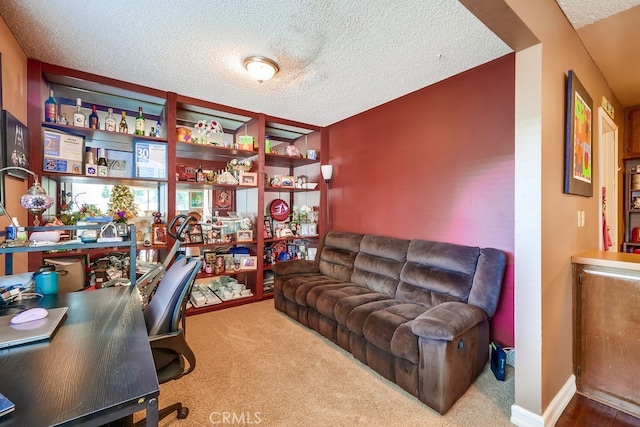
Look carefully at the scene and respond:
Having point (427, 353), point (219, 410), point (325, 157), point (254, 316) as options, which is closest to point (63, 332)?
point (219, 410)

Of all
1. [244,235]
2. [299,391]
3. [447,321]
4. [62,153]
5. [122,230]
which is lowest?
[299,391]

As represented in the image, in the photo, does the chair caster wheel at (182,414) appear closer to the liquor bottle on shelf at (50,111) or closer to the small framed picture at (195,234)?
the small framed picture at (195,234)

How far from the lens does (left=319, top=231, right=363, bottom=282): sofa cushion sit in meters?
3.05

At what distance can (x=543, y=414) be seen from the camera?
1484 millimetres

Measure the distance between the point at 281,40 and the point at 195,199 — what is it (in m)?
2.49

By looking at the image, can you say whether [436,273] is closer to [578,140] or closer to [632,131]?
[578,140]

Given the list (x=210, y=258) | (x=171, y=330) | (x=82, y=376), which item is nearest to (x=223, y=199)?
(x=210, y=258)

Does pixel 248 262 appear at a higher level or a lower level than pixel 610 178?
lower

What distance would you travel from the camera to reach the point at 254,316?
306cm

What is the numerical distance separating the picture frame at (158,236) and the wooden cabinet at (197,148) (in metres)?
0.11

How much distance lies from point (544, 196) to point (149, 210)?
12.4 feet

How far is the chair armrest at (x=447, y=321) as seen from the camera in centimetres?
158

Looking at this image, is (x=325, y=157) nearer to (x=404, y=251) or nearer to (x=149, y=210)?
(x=404, y=251)

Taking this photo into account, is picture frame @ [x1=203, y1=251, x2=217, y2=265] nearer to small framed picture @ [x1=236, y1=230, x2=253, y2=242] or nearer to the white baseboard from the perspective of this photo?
small framed picture @ [x1=236, y1=230, x2=253, y2=242]
